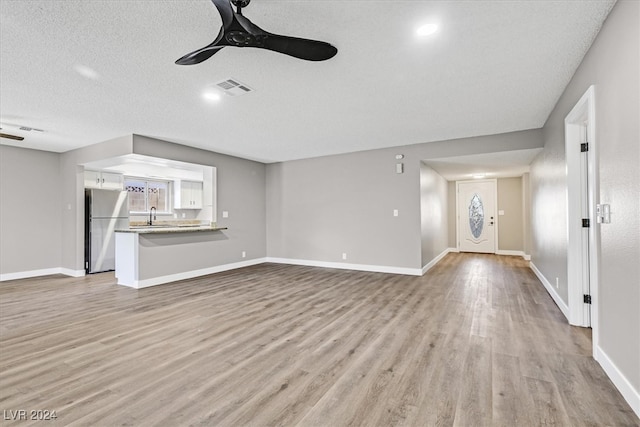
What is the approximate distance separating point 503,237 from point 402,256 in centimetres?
431

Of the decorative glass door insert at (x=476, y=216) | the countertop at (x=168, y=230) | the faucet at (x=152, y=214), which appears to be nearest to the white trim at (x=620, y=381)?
the countertop at (x=168, y=230)

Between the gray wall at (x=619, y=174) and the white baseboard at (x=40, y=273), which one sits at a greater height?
the gray wall at (x=619, y=174)

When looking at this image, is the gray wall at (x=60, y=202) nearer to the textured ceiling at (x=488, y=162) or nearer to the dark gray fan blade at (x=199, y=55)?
the dark gray fan blade at (x=199, y=55)

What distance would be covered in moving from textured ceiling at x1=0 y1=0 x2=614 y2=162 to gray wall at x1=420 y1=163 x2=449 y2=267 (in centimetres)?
148

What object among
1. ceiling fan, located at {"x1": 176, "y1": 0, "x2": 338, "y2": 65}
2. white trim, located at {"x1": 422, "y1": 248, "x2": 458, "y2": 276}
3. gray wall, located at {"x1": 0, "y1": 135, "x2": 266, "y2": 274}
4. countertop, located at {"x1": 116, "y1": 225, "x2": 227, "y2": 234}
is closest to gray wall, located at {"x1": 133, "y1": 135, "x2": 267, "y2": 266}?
gray wall, located at {"x1": 0, "y1": 135, "x2": 266, "y2": 274}

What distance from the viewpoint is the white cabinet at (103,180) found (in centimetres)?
609

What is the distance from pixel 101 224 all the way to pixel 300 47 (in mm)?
6113

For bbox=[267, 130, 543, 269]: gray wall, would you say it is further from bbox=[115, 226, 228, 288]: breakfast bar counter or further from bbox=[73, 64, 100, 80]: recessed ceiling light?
bbox=[73, 64, 100, 80]: recessed ceiling light

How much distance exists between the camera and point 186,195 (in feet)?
25.6

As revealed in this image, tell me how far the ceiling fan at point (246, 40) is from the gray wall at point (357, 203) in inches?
153

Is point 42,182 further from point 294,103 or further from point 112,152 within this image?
point 294,103

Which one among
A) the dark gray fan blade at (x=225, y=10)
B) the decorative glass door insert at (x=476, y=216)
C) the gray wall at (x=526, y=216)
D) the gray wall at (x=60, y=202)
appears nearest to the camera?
the dark gray fan blade at (x=225, y=10)

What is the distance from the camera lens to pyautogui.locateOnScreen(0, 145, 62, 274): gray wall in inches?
214

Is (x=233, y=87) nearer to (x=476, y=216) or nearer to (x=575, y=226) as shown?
(x=575, y=226)
